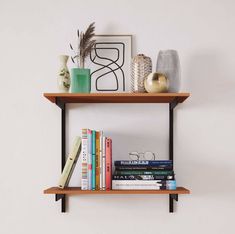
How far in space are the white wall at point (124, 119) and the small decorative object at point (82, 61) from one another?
0.08 metres

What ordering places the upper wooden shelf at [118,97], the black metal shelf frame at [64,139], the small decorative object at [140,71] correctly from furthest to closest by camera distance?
the black metal shelf frame at [64,139], the small decorative object at [140,71], the upper wooden shelf at [118,97]

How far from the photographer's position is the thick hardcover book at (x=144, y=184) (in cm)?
170

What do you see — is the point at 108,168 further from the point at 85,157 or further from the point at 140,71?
the point at 140,71

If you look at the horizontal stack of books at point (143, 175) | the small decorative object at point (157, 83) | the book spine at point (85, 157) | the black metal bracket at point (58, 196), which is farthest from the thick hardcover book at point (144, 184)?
the small decorative object at point (157, 83)

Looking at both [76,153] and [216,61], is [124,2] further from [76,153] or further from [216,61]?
[76,153]

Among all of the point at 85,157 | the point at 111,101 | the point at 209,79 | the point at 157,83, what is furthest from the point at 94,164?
the point at 209,79

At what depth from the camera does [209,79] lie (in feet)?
6.27

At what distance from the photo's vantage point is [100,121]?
1.90m

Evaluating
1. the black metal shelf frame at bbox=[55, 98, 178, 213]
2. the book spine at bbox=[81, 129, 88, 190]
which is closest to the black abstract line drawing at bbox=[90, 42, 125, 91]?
the black metal shelf frame at bbox=[55, 98, 178, 213]

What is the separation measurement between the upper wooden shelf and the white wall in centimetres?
7

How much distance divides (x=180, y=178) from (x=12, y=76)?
98 cm

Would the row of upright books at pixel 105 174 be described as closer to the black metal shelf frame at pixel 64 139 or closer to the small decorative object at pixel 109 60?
the black metal shelf frame at pixel 64 139

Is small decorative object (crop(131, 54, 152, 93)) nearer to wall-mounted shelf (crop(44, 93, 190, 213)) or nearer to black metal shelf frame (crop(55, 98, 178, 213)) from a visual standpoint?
wall-mounted shelf (crop(44, 93, 190, 213))

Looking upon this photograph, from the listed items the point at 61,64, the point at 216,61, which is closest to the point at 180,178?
the point at 216,61
